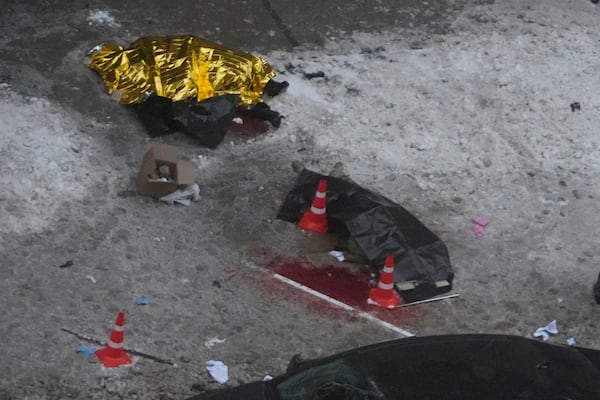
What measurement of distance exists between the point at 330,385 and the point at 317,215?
3.42 meters

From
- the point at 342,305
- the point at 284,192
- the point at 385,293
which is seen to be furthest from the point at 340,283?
the point at 284,192

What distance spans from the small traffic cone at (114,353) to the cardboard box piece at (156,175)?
1.74 meters

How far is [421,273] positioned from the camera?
7.78m

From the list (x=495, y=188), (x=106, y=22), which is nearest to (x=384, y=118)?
(x=495, y=188)

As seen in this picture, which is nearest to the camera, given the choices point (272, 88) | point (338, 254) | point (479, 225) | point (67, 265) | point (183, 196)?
point (67, 265)

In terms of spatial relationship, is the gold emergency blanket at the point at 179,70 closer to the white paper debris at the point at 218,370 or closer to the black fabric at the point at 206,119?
the black fabric at the point at 206,119

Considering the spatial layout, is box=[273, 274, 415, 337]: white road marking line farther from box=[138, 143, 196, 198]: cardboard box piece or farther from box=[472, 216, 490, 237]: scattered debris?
box=[472, 216, 490, 237]: scattered debris

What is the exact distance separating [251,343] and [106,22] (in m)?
4.67

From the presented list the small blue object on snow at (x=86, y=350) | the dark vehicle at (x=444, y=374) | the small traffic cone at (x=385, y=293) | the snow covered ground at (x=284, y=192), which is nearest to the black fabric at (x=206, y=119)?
the snow covered ground at (x=284, y=192)

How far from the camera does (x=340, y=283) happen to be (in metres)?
7.79

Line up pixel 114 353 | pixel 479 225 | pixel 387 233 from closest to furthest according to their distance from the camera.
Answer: pixel 114 353
pixel 387 233
pixel 479 225

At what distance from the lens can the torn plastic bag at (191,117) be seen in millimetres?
8922

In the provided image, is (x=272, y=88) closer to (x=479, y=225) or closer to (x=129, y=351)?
(x=479, y=225)

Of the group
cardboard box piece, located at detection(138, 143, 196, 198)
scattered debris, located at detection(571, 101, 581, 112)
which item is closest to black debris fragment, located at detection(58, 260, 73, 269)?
cardboard box piece, located at detection(138, 143, 196, 198)
